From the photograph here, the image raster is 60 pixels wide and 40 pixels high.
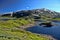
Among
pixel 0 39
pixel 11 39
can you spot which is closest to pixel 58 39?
pixel 11 39

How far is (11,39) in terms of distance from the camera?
44.8 m

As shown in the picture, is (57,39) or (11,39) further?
(57,39)

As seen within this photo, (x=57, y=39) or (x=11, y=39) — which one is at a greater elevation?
(x=11, y=39)

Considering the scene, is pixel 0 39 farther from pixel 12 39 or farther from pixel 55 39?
pixel 55 39

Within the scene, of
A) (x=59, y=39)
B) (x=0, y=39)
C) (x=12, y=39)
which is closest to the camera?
(x=0, y=39)

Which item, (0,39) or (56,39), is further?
(56,39)

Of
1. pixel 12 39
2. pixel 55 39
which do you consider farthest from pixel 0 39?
pixel 55 39

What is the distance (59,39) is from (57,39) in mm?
957

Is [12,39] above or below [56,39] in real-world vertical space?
above

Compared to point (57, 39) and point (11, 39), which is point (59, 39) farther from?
point (11, 39)

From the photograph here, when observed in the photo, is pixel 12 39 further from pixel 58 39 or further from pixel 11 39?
pixel 58 39

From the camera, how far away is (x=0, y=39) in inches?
1581

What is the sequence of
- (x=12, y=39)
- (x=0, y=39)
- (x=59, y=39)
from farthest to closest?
(x=59, y=39), (x=12, y=39), (x=0, y=39)

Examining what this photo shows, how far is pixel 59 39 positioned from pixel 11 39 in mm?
→ 38896
